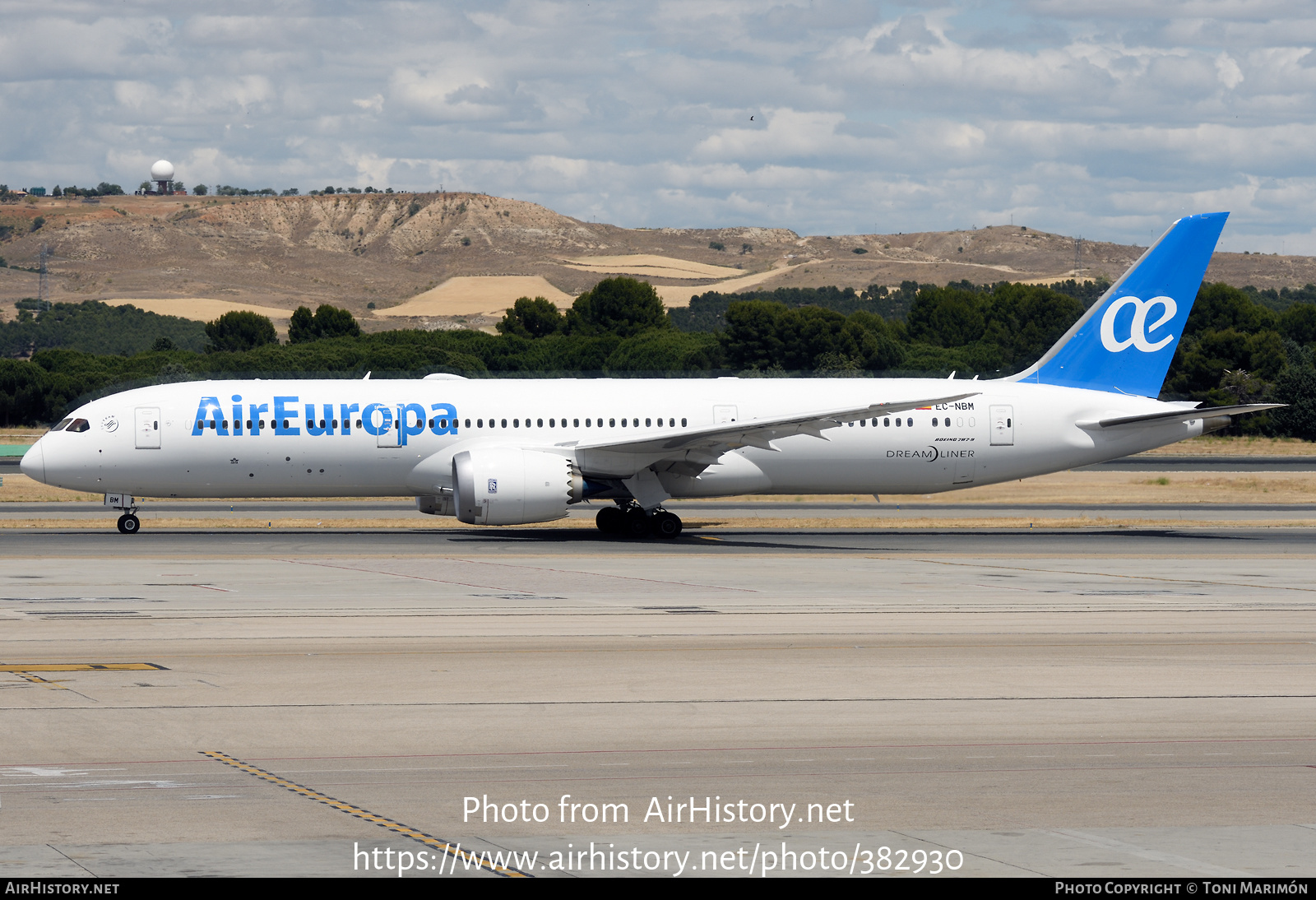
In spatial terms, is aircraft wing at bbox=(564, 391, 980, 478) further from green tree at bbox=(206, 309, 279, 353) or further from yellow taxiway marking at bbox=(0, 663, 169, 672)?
green tree at bbox=(206, 309, 279, 353)

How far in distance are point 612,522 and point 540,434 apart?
118 inches

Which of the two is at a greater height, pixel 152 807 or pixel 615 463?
pixel 615 463

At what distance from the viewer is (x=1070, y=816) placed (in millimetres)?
11641

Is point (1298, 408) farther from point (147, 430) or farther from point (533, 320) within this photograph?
point (533, 320)

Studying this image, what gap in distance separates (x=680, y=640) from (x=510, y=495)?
14925 mm

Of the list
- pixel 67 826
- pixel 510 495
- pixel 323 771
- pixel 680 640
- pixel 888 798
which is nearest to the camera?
pixel 67 826

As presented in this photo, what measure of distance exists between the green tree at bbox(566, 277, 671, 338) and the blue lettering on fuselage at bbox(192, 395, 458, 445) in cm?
11085

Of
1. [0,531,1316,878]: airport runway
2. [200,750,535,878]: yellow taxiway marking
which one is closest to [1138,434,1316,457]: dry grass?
[0,531,1316,878]: airport runway

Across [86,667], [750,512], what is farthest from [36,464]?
[750,512]

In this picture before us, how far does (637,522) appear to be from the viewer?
125ft

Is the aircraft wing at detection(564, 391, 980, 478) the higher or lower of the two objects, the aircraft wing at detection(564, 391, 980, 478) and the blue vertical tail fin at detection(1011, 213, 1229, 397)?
the lower

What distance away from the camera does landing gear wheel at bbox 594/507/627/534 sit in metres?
38.8
